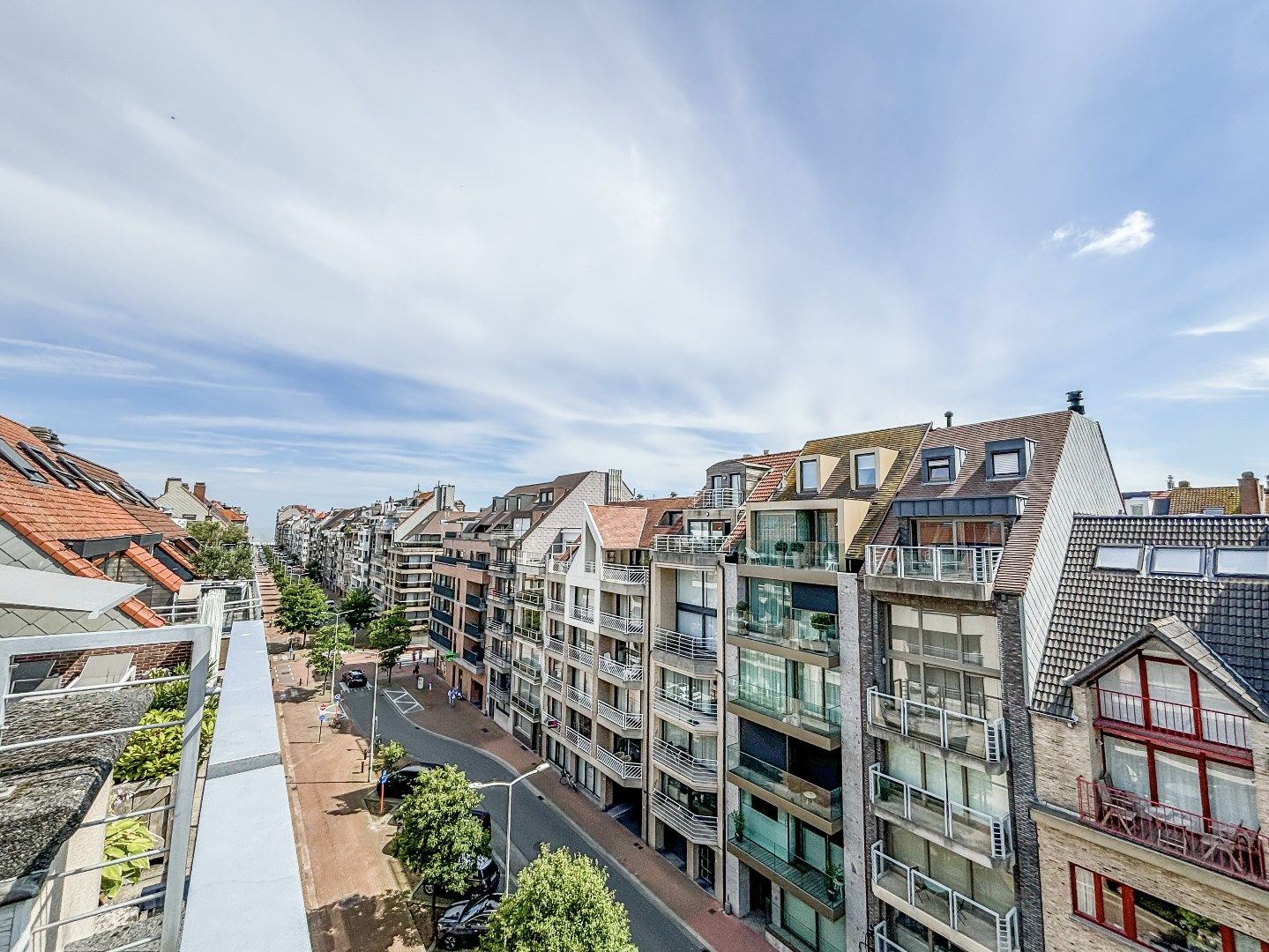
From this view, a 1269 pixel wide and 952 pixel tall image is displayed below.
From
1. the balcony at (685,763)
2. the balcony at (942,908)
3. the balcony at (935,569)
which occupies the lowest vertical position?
the balcony at (942,908)

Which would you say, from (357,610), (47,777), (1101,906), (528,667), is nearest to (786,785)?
(1101,906)

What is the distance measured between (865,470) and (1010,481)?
5511 mm

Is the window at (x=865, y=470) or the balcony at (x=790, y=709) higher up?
the window at (x=865, y=470)

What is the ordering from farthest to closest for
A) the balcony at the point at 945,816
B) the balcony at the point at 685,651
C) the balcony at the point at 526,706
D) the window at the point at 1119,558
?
the balcony at the point at 526,706 < the balcony at the point at 685,651 < the window at the point at 1119,558 < the balcony at the point at 945,816

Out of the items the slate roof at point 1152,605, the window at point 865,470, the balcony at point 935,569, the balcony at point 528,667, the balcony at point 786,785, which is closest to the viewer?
the slate roof at point 1152,605

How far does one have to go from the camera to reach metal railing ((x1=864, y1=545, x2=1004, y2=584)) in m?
17.4

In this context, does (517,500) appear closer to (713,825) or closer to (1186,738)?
(713,825)

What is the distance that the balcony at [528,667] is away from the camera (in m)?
38.8

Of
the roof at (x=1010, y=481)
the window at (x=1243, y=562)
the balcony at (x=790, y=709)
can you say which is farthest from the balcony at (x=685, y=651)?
the window at (x=1243, y=562)

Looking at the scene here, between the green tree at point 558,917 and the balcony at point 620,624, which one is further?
the balcony at point 620,624

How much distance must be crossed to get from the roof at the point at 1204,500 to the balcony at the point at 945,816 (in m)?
27.0

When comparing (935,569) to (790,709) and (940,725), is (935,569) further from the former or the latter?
(790,709)

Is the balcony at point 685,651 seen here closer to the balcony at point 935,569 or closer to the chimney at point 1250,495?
the balcony at point 935,569

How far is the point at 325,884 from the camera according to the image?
24734 mm
